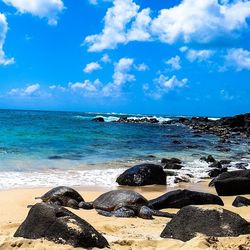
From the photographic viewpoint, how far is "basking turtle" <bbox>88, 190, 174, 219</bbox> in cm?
947

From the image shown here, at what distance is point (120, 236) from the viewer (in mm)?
7500

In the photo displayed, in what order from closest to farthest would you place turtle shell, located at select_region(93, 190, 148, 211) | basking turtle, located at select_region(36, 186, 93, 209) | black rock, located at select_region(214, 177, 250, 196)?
turtle shell, located at select_region(93, 190, 148, 211), basking turtle, located at select_region(36, 186, 93, 209), black rock, located at select_region(214, 177, 250, 196)

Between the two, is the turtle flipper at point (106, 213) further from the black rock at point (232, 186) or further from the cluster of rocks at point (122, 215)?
the black rock at point (232, 186)

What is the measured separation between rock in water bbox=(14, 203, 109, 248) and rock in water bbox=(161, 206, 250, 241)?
4.40 feet

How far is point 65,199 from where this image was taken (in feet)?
35.0

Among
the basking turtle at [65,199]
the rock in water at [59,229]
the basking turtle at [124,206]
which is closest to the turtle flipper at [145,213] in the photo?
the basking turtle at [124,206]

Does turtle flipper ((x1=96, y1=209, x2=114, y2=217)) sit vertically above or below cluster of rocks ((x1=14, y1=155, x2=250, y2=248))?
below

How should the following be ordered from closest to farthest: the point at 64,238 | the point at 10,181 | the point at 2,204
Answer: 1. the point at 64,238
2. the point at 2,204
3. the point at 10,181

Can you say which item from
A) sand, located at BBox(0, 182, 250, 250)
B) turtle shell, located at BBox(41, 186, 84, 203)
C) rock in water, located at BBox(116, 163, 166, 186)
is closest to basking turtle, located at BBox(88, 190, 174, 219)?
sand, located at BBox(0, 182, 250, 250)

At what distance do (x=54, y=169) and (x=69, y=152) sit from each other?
7213mm

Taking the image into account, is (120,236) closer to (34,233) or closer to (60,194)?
(34,233)

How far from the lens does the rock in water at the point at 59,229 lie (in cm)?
656

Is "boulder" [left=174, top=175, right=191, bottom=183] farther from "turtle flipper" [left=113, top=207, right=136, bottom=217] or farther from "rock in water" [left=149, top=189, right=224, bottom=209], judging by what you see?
"turtle flipper" [left=113, top=207, right=136, bottom=217]

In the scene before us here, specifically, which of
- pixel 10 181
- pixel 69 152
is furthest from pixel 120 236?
pixel 69 152
